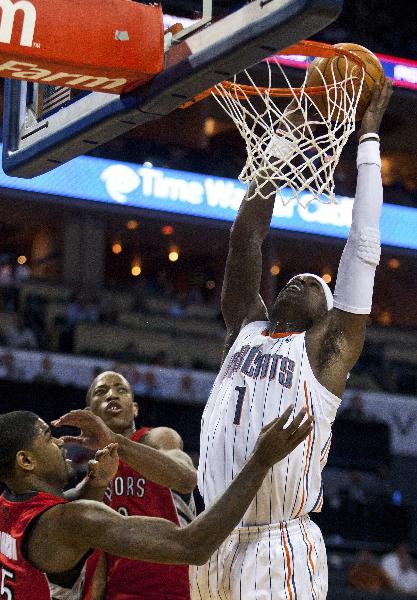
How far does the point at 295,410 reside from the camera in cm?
381

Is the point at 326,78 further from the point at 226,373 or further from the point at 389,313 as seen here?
the point at 389,313

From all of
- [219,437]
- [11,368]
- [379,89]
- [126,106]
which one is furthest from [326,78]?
[11,368]

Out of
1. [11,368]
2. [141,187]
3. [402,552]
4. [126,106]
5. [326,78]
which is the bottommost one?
[402,552]

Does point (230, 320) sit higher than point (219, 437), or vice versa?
point (230, 320)

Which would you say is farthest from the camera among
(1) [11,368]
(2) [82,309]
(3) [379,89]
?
(2) [82,309]

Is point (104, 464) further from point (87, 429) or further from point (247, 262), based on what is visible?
point (247, 262)

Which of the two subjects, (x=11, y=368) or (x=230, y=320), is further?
(x=11, y=368)

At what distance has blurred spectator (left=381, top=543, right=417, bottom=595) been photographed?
35.7 ft

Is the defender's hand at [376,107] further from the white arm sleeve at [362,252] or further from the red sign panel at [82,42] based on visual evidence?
the red sign panel at [82,42]

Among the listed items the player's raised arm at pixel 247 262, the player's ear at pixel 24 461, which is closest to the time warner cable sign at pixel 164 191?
the player's raised arm at pixel 247 262

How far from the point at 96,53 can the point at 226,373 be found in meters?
1.31

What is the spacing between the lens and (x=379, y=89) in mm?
4184

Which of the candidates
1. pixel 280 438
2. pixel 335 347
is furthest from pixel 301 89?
pixel 280 438

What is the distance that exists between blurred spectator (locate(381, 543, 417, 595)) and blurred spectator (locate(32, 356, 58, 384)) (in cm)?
428
